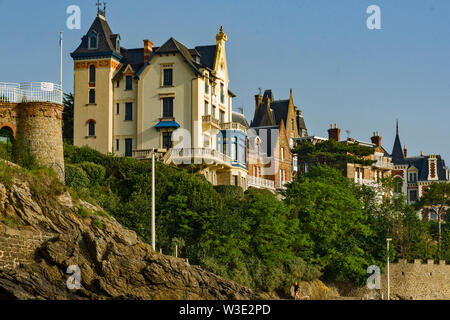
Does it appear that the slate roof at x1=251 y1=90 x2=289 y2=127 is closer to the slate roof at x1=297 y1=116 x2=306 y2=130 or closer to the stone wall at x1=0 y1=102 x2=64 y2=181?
the slate roof at x1=297 y1=116 x2=306 y2=130

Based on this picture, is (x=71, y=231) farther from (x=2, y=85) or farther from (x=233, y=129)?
(x=233, y=129)

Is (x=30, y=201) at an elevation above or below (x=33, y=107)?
below

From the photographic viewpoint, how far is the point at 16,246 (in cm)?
3158

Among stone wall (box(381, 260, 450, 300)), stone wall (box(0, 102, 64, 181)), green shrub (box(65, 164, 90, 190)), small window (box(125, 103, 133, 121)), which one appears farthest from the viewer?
small window (box(125, 103, 133, 121))

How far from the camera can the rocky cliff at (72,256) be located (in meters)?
31.2

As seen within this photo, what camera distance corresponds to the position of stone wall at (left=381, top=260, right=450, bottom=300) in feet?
208

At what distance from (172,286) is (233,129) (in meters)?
34.1

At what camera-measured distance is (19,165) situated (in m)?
37.6

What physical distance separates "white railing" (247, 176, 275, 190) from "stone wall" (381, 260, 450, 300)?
54.7 ft

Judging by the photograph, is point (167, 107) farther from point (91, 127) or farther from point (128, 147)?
point (91, 127)

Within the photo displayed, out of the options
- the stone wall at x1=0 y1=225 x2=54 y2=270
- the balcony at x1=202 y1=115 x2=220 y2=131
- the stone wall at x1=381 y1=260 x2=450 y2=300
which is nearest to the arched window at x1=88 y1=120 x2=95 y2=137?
the balcony at x1=202 y1=115 x2=220 y2=131

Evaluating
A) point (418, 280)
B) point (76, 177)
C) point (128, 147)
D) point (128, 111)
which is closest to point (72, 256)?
point (76, 177)
